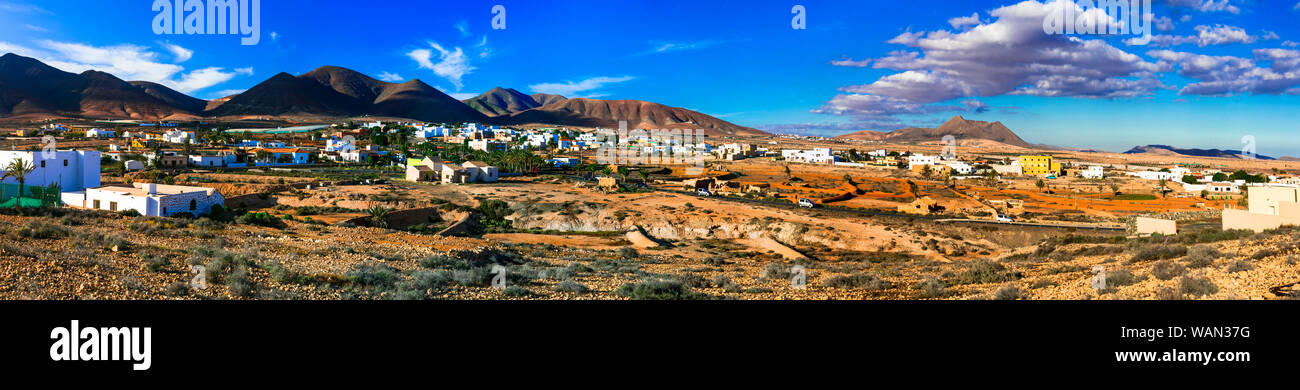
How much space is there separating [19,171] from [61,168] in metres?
4.01

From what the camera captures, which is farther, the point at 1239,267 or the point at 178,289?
the point at 1239,267

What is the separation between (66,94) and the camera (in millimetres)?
166250

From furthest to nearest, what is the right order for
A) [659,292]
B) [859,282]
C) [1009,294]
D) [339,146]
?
[339,146]
[859,282]
[659,292]
[1009,294]

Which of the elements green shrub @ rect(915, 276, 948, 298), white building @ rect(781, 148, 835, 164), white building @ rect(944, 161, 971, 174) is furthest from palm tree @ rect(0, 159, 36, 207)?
white building @ rect(781, 148, 835, 164)

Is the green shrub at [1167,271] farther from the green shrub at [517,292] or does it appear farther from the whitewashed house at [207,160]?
the whitewashed house at [207,160]

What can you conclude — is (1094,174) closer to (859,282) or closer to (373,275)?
(859,282)

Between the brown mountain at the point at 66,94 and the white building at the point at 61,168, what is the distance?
148975mm

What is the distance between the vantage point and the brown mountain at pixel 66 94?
485 ft

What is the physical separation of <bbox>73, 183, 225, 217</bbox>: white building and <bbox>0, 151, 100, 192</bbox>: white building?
2.31 meters

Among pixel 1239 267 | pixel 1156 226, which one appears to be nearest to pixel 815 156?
pixel 1156 226

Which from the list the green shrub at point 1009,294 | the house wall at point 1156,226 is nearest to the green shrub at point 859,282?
the green shrub at point 1009,294

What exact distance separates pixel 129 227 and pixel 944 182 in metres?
69.8
